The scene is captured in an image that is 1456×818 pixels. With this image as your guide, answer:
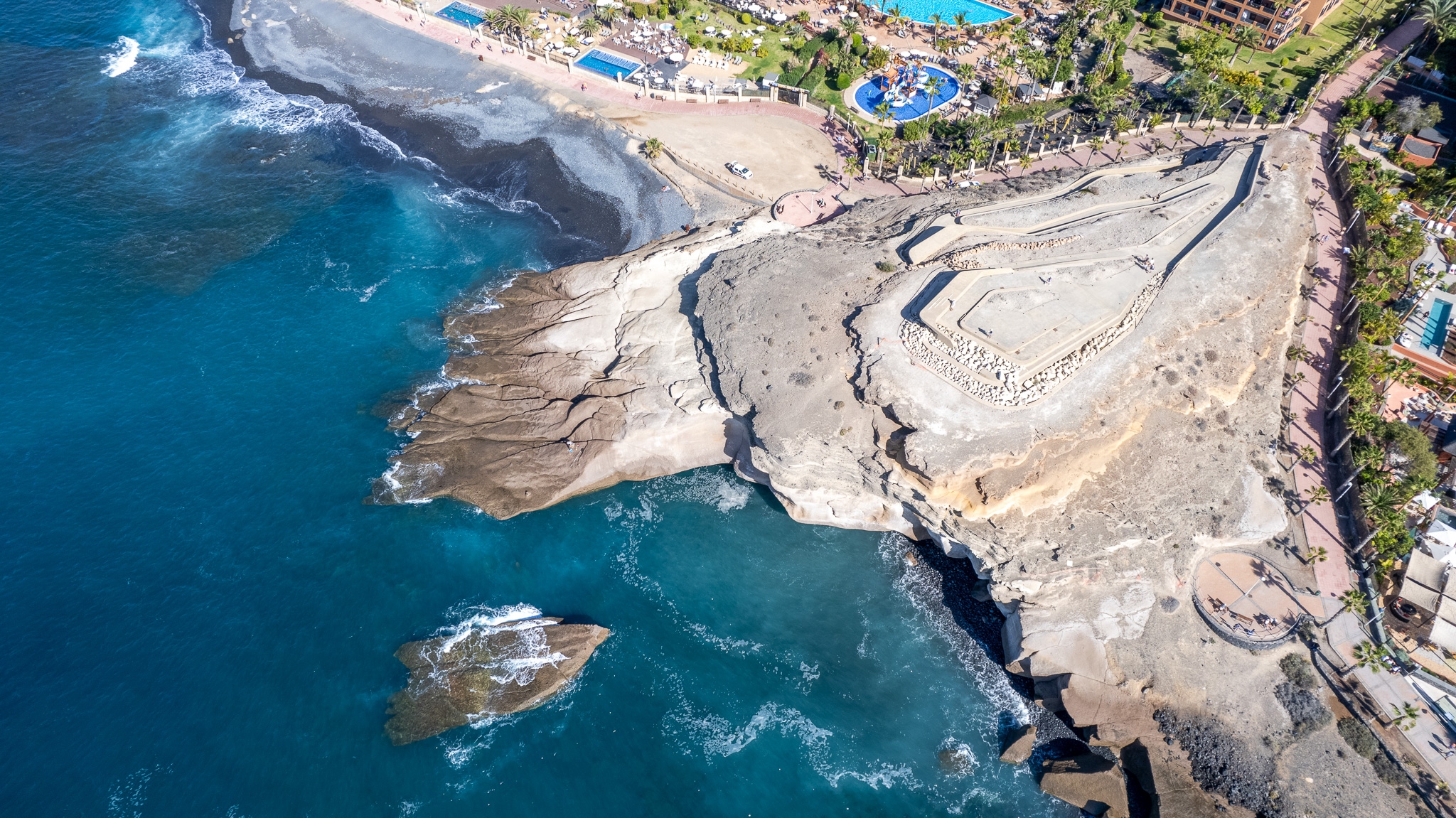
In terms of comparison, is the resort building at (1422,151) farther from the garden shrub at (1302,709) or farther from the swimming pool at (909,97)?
the garden shrub at (1302,709)

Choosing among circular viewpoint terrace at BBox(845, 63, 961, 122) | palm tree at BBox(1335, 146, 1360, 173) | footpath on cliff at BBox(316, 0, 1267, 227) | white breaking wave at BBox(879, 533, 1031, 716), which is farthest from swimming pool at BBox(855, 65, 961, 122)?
white breaking wave at BBox(879, 533, 1031, 716)

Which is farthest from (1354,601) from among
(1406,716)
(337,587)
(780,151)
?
(337,587)

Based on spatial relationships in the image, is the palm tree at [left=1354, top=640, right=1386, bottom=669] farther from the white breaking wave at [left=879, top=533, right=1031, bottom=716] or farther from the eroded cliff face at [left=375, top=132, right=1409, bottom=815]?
the white breaking wave at [left=879, top=533, right=1031, bottom=716]

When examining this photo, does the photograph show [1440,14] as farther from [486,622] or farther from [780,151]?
[486,622]

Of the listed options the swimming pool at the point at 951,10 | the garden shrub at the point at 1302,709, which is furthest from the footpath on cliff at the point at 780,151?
the garden shrub at the point at 1302,709

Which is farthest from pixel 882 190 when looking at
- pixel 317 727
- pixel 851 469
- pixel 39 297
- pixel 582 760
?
pixel 39 297
